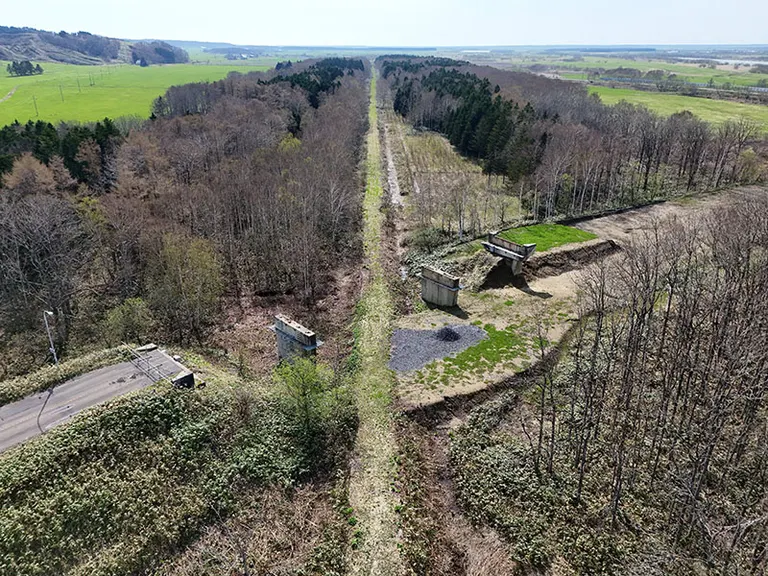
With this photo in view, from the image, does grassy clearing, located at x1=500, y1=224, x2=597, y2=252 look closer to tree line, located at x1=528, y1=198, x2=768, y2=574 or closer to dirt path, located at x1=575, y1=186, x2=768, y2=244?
dirt path, located at x1=575, y1=186, x2=768, y2=244

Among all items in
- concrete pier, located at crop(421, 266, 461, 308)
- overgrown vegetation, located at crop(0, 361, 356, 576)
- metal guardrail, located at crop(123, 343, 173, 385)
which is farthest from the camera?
concrete pier, located at crop(421, 266, 461, 308)

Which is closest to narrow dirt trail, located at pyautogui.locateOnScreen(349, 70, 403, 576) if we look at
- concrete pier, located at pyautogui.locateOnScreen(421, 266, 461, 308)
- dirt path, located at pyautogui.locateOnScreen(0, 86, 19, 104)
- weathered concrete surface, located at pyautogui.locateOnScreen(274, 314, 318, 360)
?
concrete pier, located at pyautogui.locateOnScreen(421, 266, 461, 308)

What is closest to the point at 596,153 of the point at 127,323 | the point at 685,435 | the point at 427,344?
the point at 427,344

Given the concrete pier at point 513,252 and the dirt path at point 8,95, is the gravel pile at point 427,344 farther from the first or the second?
the dirt path at point 8,95

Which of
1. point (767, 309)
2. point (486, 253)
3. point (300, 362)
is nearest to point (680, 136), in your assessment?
point (486, 253)

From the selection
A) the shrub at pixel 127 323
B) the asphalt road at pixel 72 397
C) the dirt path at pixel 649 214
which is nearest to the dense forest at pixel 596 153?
the dirt path at pixel 649 214

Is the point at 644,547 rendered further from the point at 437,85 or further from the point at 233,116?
the point at 437,85
